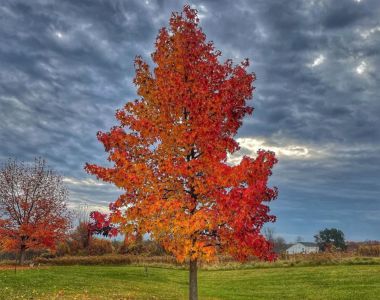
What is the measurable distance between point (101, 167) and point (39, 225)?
28.7 m

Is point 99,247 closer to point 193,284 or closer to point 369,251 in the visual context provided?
point 369,251

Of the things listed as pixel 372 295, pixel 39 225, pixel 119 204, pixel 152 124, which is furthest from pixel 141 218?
pixel 39 225

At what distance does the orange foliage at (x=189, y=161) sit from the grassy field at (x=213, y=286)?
10.3 m

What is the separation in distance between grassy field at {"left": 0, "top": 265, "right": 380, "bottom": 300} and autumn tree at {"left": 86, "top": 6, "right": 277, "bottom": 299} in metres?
10.3

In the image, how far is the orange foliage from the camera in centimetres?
1453

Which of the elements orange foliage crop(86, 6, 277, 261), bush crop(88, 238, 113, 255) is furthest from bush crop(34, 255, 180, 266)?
orange foliage crop(86, 6, 277, 261)

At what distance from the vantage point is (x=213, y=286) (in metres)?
34.0

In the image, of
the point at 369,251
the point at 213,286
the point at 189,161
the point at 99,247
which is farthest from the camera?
the point at 99,247

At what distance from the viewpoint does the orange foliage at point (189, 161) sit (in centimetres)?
1453

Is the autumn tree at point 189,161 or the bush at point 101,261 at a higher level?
the autumn tree at point 189,161

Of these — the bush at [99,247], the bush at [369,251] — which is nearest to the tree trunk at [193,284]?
the bush at [369,251]

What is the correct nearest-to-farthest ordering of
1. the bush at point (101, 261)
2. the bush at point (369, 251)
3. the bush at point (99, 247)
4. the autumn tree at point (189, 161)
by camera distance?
the autumn tree at point (189, 161) < the bush at point (369, 251) < the bush at point (101, 261) < the bush at point (99, 247)

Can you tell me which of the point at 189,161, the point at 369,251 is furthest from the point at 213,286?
the point at 369,251

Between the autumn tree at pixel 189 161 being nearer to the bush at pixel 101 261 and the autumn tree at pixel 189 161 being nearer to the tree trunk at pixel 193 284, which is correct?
the tree trunk at pixel 193 284
